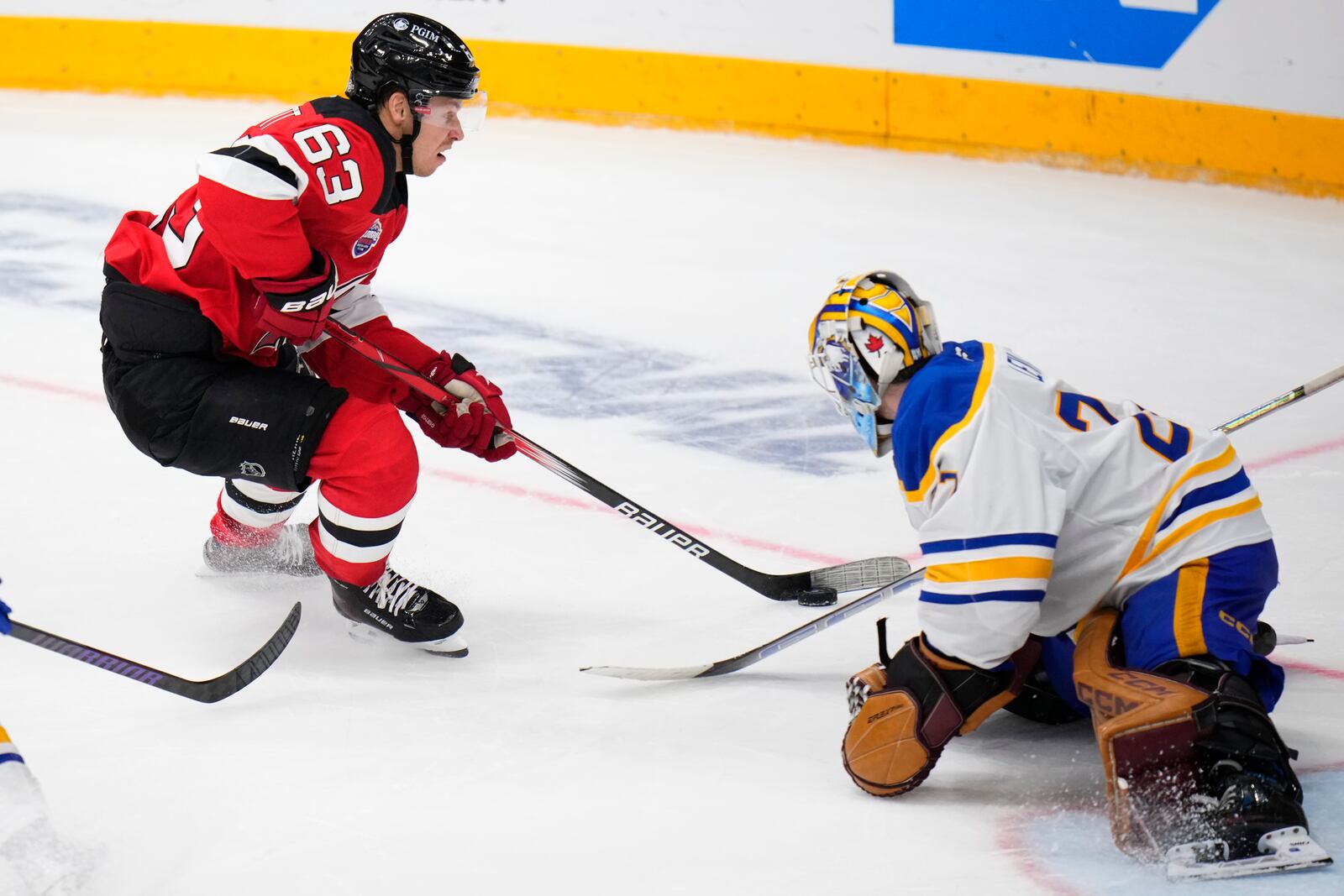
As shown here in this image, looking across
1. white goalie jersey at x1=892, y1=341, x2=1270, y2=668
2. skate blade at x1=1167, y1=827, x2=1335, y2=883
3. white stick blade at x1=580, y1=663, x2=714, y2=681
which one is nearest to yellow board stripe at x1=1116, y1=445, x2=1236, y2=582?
white goalie jersey at x1=892, y1=341, x2=1270, y2=668

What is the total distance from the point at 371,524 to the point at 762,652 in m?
0.69

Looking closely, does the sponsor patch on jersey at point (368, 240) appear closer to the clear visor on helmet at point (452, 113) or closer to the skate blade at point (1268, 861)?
the clear visor on helmet at point (452, 113)

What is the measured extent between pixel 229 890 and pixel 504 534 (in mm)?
1396

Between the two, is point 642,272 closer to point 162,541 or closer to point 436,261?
point 436,261

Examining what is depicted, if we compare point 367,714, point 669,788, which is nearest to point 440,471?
point 367,714

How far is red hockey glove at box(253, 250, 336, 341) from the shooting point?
2572 millimetres

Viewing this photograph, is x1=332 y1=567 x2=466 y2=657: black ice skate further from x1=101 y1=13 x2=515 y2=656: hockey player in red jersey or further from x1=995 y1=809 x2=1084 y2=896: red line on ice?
x1=995 y1=809 x2=1084 y2=896: red line on ice

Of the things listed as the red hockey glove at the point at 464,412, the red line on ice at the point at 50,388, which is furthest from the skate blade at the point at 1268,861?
the red line on ice at the point at 50,388

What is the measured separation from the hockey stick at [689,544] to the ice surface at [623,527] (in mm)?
64

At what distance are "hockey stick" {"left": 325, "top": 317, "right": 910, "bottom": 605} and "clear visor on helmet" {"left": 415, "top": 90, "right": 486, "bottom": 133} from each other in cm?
43

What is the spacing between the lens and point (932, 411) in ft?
6.86

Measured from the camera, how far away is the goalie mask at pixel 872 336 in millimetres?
2141

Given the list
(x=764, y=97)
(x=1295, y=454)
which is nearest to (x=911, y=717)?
(x=1295, y=454)

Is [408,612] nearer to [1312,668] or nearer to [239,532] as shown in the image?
[239,532]
